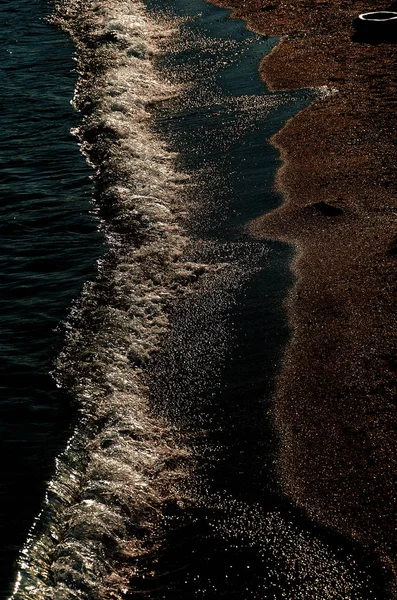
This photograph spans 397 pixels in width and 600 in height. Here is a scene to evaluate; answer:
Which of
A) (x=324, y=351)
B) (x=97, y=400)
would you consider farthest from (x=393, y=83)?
(x=97, y=400)

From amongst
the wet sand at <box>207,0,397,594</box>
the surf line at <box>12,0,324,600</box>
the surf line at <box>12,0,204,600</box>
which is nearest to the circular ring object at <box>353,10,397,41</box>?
the wet sand at <box>207,0,397,594</box>

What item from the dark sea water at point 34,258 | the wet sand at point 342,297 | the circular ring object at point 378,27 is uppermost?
the circular ring object at point 378,27

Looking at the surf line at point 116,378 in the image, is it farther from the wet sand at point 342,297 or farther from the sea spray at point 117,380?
the wet sand at point 342,297

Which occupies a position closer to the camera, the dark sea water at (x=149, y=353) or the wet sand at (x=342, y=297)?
the dark sea water at (x=149, y=353)

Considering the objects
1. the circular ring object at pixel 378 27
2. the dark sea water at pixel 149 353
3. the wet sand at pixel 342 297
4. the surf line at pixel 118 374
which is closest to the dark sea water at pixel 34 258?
the dark sea water at pixel 149 353

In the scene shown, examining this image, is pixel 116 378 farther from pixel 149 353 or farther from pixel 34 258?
pixel 34 258

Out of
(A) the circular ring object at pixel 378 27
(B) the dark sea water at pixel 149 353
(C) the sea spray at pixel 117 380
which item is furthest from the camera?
(A) the circular ring object at pixel 378 27

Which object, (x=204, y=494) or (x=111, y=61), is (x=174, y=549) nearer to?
(x=204, y=494)
